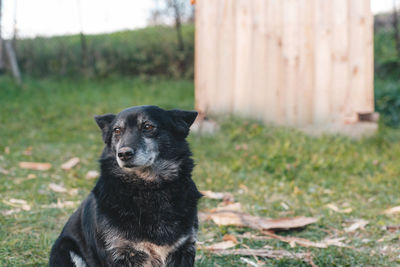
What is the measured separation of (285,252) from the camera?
366cm

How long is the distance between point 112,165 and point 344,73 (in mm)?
4950

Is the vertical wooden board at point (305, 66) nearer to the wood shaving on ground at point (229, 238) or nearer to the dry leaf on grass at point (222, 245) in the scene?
the wood shaving on ground at point (229, 238)

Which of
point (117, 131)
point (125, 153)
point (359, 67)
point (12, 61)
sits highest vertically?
point (12, 61)

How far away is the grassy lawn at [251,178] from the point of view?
148 inches

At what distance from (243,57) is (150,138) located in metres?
4.66

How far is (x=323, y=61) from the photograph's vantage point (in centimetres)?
700

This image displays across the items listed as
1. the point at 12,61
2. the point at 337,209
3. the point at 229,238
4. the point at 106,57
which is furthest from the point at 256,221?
the point at 106,57

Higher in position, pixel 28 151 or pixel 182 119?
pixel 182 119

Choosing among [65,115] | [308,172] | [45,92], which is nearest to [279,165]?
[308,172]

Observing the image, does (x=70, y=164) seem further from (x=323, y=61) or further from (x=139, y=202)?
(x=323, y=61)

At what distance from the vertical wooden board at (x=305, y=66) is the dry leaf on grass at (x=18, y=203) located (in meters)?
4.26

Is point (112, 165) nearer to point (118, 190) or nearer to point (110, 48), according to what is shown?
point (118, 190)

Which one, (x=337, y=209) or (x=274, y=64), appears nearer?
(x=337, y=209)

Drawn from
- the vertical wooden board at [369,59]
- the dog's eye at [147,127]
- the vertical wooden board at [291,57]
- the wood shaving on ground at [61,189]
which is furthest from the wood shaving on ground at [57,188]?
the vertical wooden board at [369,59]
